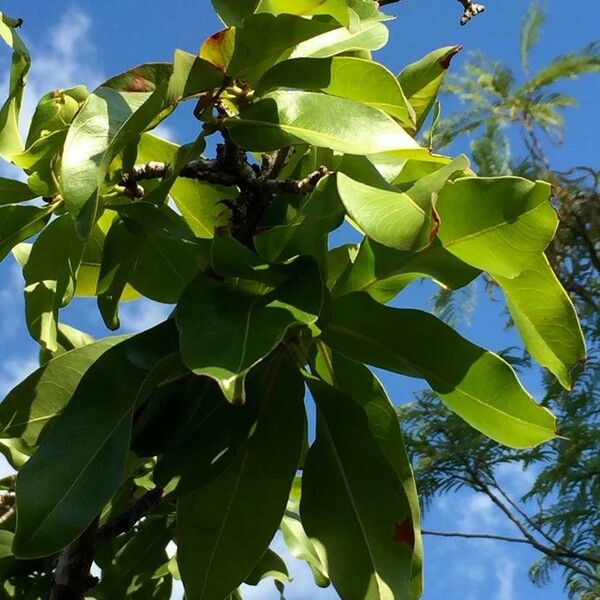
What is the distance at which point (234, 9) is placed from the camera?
2.60ft

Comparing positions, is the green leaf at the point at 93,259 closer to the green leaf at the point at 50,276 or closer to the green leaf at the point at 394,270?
the green leaf at the point at 50,276

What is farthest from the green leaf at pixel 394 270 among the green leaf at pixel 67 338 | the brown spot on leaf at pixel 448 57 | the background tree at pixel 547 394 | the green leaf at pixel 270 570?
the background tree at pixel 547 394

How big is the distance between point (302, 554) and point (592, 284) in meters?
5.85

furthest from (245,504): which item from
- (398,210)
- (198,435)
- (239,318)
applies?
(398,210)

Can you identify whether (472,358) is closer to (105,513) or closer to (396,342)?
(396,342)

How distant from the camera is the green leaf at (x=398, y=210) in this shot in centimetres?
64

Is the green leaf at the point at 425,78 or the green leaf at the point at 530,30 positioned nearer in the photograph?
the green leaf at the point at 425,78

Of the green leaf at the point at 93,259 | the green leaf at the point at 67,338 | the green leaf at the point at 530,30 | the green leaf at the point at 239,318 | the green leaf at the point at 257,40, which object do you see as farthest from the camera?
the green leaf at the point at 530,30

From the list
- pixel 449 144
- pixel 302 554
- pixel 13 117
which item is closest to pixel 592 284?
pixel 449 144

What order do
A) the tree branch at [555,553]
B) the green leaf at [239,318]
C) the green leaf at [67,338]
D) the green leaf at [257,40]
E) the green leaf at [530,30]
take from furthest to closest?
the green leaf at [530,30], the tree branch at [555,553], the green leaf at [67,338], the green leaf at [257,40], the green leaf at [239,318]

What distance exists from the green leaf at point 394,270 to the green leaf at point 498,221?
0.08 feet

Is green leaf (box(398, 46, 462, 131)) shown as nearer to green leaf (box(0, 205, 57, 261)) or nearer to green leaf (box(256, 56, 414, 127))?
green leaf (box(256, 56, 414, 127))

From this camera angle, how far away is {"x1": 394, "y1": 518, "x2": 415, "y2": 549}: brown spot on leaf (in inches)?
30.7

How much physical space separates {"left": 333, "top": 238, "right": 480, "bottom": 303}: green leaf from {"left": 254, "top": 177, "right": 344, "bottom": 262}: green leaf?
4cm
